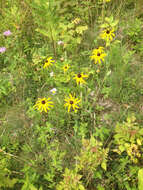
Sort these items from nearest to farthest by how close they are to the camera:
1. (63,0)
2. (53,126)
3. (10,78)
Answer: (53,126) < (10,78) < (63,0)

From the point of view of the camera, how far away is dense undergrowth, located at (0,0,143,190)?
52.9 inches

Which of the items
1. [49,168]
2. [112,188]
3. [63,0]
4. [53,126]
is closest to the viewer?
[112,188]

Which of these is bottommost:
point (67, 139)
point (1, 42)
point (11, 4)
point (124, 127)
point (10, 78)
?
point (67, 139)

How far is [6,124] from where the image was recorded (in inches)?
71.8

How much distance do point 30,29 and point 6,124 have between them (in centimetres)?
138

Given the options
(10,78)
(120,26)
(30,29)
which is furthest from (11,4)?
(120,26)

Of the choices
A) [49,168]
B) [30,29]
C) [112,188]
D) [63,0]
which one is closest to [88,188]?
[112,188]

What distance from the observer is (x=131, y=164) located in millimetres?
1434

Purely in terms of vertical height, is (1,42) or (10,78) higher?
(1,42)

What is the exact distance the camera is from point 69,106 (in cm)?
150

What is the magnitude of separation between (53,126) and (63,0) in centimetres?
174

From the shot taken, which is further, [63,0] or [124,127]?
[63,0]

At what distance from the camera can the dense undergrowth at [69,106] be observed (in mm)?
1345

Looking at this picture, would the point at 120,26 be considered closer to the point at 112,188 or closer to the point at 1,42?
the point at 1,42
